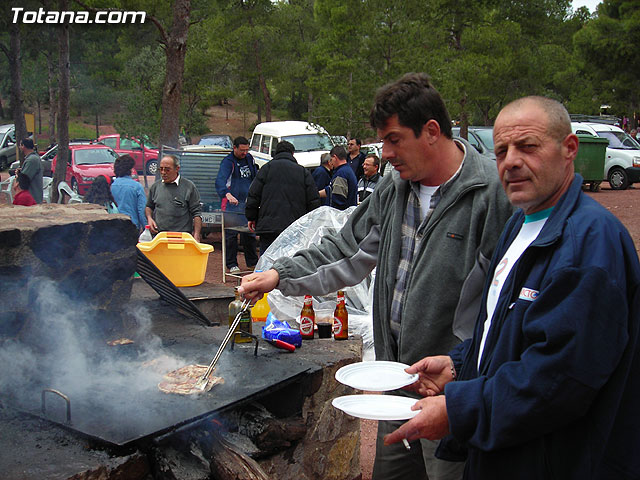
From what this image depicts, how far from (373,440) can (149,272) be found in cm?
230

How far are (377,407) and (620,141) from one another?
20977 millimetres

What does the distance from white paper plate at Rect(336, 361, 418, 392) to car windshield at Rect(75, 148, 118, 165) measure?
65.8 ft

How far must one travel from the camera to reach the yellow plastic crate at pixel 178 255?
225 inches

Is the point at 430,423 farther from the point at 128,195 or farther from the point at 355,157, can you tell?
the point at 355,157

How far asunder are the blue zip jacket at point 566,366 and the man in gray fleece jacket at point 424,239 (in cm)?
73

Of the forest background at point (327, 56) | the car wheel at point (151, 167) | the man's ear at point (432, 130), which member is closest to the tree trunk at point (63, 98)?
the forest background at point (327, 56)

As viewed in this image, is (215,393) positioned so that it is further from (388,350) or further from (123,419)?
(388,350)

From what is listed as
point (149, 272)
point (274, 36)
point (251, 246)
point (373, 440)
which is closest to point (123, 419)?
point (149, 272)

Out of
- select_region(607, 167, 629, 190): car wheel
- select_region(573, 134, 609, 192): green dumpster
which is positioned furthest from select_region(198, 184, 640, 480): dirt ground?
select_region(573, 134, 609, 192): green dumpster

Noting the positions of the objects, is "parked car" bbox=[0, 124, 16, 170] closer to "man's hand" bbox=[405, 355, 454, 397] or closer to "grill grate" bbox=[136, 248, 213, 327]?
"grill grate" bbox=[136, 248, 213, 327]

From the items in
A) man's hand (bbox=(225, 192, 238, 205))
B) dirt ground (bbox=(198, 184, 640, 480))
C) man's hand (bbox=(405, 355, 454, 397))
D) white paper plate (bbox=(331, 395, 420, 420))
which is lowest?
dirt ground (bbox=(198, 184, 640, 480))

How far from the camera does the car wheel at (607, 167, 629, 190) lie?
19.1 m

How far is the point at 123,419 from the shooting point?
268 cm

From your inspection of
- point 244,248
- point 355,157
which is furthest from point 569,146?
point 355,157
